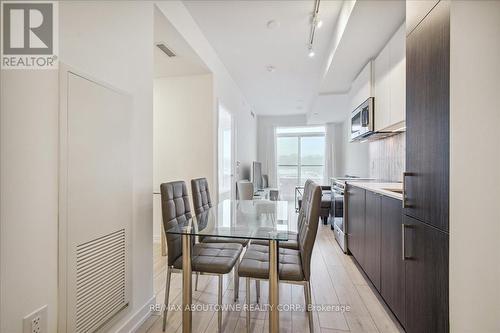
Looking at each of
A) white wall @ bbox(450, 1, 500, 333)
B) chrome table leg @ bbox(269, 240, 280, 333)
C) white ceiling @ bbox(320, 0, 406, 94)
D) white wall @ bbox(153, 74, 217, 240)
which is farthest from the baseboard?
white ceiling @ bbox(320, 0, 406, 94)

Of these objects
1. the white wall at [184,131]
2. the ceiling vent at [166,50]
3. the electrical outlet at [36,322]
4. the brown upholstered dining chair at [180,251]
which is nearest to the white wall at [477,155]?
the brown upholstered dining chair at [180,251]

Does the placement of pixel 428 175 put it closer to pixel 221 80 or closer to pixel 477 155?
pixel 477 155

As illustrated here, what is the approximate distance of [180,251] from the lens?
1.88 metres

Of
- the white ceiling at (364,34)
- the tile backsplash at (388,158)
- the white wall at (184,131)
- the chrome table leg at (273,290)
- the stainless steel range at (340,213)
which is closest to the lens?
the chrome table leg at (273,290)

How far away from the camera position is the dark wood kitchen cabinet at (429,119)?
1158mm

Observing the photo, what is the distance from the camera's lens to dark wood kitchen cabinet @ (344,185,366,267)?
8.49ft

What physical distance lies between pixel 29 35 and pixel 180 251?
60.8 inches

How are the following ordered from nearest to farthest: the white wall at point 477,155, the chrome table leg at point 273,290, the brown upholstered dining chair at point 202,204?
the white wall at point 477,155
the chrome table leg at point 273,290
the brown upholstered dining chair at point 202,204

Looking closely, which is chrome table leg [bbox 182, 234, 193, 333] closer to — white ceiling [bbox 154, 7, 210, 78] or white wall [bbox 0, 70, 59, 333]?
white wall [bbox 0, 70, 59, 333]

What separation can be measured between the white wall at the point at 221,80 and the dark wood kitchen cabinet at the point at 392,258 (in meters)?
2.47

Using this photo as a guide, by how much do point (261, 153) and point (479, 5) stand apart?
702 cm

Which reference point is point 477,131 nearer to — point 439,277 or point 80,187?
point 439,277

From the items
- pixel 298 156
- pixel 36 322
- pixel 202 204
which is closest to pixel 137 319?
pixel 36 322

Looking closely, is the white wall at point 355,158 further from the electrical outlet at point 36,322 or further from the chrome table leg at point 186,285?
the electrical outlet at point 36,322
